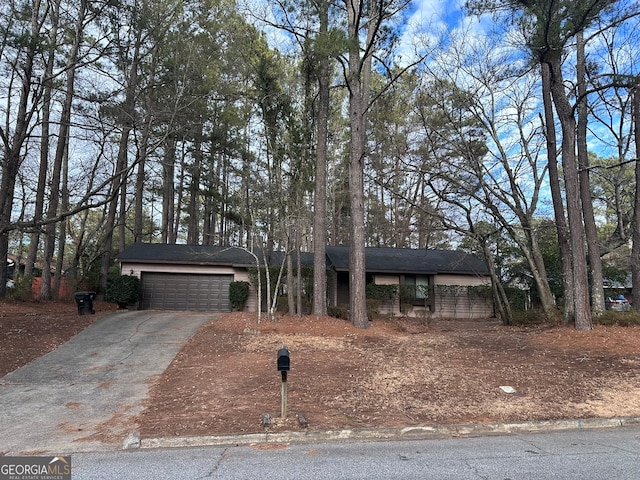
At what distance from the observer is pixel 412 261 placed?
2247 centimetres

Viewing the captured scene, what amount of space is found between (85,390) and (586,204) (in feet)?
51.0

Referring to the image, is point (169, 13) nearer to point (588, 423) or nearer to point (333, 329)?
point (333, 329)

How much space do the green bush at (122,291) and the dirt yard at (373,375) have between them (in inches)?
214

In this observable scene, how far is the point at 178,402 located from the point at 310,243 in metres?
22.3

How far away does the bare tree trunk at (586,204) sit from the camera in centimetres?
1309

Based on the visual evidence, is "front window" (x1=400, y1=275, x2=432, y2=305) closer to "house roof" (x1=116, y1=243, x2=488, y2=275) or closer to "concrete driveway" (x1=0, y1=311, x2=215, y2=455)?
"house roof" (x1=116, y1=243, x2=488, y2=275)

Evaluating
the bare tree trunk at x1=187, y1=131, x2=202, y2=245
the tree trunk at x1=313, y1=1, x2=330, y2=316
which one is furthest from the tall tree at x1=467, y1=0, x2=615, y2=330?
the bare tree trunk at x1=187, y1=131, x2=202, y2=245

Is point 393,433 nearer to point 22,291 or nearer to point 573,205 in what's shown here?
point 573,205

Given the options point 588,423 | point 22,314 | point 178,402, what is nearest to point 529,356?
point 588,423

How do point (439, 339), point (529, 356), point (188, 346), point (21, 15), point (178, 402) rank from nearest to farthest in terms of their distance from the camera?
point (178, 402)
point (529, 356)
point (188, 346)
point (439, 339)
point (21, 15)

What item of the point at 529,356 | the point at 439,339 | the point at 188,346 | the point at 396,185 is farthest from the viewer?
the point at 396,185

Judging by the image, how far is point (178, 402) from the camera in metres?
6.57

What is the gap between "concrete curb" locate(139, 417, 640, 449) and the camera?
5.00 m

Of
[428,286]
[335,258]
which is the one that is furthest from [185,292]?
[428,286]
